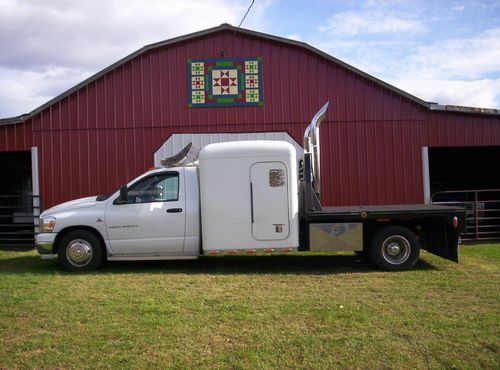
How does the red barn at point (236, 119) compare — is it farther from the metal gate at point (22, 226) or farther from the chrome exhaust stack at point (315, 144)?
the chrome exhaust stack at point (315, 144)

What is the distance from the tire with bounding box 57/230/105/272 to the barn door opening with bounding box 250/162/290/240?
277 cm

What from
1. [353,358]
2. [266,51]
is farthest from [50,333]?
[266,51]

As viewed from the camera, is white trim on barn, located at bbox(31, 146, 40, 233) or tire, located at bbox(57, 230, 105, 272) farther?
white trim on barn, located at bbox(31, 146, 40, 233)

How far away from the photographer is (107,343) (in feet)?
16.8

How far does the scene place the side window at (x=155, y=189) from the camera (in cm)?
905

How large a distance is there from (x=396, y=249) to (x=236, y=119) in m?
5.79

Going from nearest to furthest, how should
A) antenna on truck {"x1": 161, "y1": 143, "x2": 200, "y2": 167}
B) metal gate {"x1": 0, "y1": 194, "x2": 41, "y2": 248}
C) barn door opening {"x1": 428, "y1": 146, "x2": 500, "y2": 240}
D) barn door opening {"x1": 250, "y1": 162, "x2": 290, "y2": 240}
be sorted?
barn door opening {"x1": 250, "y1": 162, "x2": 290, "y2": 240}
antenna on truck {"x1": 161, "y1": 143, "x2": 200, "y2": 167}
metal gate {"x1": 0, "y1": 194, "x2": 41, "y2": 248}
barn door opening {"x1": 428, "y1": 146, "x2": 500, "y2": 240}

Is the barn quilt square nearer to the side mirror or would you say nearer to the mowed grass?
the side mirror

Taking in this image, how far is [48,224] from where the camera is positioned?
8984mm

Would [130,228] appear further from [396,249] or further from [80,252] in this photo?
[396,249]

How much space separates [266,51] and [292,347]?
9.63 m

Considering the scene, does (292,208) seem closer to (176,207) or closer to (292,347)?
(176,207)

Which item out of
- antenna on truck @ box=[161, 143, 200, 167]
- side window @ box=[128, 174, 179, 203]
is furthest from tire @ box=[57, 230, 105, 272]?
antenna on truck @ box=[161, 143, 200, 167]

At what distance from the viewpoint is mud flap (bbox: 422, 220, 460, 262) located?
877 cm
